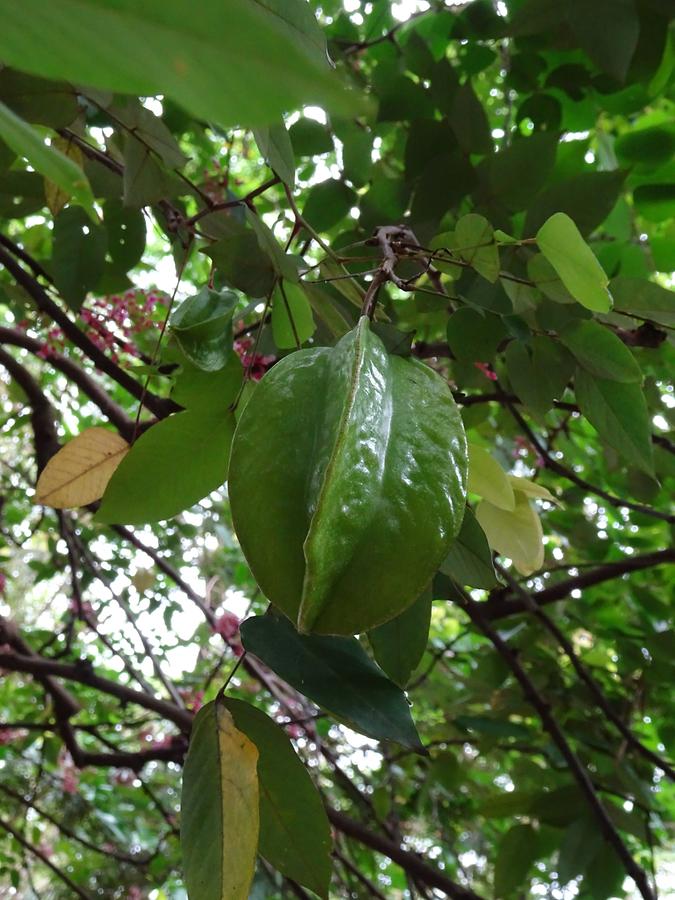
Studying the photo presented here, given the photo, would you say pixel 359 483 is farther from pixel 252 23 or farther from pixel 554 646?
pixel 554 646

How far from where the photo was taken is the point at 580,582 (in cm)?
149

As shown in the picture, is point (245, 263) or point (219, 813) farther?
point (245, 263)

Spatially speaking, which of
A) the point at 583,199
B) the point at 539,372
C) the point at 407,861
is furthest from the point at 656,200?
the point at 407,861

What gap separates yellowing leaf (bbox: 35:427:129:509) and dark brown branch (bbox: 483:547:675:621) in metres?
1.02

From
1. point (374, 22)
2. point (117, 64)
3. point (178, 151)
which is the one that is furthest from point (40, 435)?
point (117, 64)

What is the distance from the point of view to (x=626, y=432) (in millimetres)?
833

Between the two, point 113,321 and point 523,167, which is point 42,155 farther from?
point 113,321

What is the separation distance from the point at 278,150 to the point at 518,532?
17.8 inches

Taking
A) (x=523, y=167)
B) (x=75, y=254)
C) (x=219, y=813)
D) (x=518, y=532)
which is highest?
(x=523, y=167)

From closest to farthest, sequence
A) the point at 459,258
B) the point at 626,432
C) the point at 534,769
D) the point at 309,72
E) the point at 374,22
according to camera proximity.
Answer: the point at 309,72 < the point at 459,258 < the point at 626,432 < the point at 374,22 < the point at 534,769

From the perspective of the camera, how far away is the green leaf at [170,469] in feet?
2.18

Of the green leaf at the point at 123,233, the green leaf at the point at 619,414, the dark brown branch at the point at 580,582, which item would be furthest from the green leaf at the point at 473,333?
the dark brown branch at the point at 580,582

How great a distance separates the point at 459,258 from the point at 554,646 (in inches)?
56.7

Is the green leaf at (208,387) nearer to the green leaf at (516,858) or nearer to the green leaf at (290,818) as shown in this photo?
the green leaf at (290,818)
